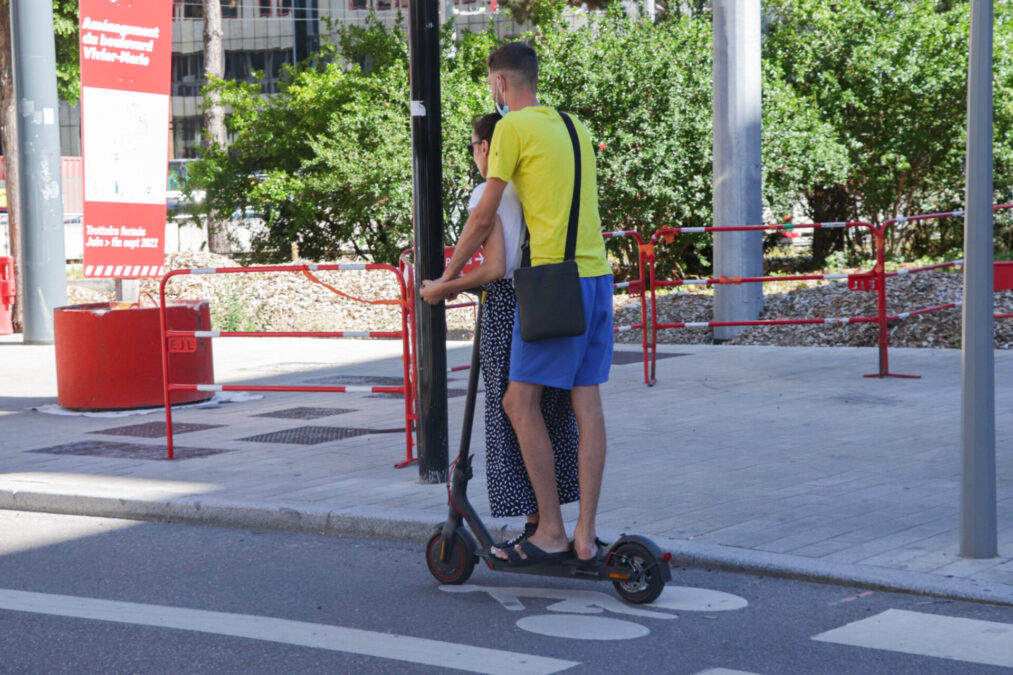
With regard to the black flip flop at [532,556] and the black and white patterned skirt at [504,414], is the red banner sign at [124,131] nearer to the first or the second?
the black and white patterned skirt at [504,414]

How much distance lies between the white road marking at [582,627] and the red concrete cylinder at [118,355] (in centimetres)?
569

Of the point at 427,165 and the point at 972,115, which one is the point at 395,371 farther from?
the point at 972,115

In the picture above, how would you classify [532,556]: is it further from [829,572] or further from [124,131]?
[124,131]

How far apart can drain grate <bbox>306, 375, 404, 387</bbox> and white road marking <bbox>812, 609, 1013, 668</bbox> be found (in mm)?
7125

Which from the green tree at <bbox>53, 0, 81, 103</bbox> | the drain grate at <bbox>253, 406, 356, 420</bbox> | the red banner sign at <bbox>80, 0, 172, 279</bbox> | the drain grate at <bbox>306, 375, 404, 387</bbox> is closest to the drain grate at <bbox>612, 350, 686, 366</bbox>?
the drain grate at <bbox>306, 375, 404, 387</bbox>

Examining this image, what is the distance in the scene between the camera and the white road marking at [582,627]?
4.48 meters

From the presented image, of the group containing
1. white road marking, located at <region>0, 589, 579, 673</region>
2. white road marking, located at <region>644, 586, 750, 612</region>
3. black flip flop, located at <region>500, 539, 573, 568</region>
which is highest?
black flip flop, located at <region>500, 539, 573, 568</region>

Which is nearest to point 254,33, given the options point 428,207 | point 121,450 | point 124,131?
point 124,131

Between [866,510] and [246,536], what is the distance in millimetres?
2859

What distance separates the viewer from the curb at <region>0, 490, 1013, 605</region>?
15.9 feet

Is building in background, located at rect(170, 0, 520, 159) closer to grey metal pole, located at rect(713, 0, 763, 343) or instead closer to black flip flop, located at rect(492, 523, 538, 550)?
grey metal pole, located at rect(713, 0, 763, 343)

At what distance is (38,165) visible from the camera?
15820 mm

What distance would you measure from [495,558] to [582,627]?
503mm

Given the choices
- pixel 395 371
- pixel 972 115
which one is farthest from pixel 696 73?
pixel 972 115
